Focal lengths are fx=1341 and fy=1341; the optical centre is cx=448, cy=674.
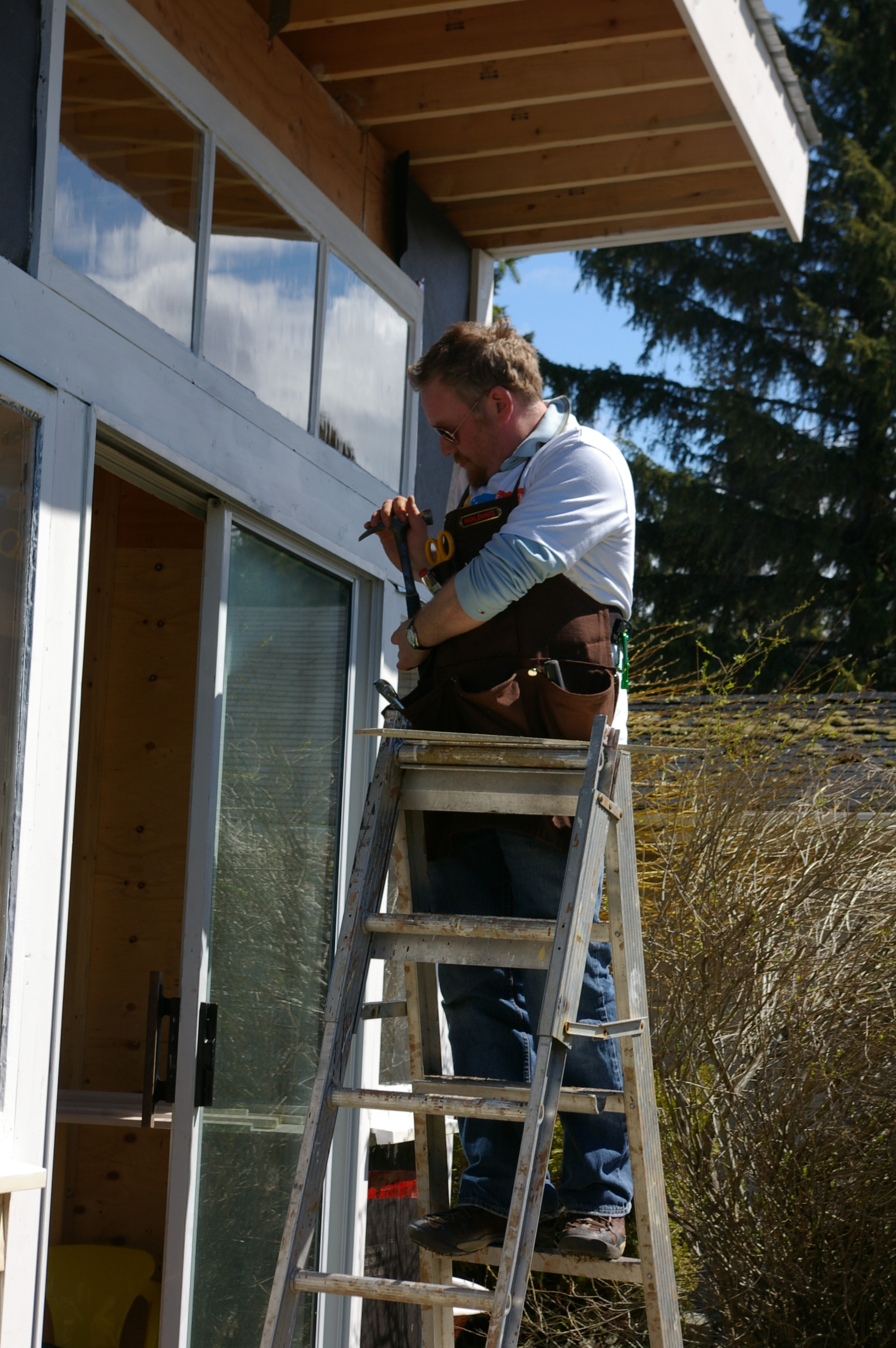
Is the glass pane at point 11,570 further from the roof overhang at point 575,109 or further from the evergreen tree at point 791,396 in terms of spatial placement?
the evergreen tree at point 791,396

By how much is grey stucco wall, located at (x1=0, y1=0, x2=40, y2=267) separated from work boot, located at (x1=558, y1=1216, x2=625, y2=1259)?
6.84 feet

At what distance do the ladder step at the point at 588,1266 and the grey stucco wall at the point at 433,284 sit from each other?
2443 mm

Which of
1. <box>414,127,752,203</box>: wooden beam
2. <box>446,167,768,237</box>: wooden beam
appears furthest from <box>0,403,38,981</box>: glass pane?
<box>446,167,768,237</box>: wooden beam

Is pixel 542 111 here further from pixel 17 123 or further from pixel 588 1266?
pixel 588 1266

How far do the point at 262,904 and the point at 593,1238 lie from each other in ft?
4.38

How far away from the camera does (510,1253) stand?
82.1 inches

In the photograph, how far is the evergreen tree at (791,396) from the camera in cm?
1764

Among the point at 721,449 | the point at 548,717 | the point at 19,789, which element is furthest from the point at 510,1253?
the point at 721,449

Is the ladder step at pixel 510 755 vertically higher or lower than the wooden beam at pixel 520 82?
lower

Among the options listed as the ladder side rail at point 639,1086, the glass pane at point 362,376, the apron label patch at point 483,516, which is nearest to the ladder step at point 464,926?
the ladder side rail at point 639,1086

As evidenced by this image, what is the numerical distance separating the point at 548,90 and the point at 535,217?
75cm

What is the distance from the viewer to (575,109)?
160 inches

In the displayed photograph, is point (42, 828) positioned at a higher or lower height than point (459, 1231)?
higher

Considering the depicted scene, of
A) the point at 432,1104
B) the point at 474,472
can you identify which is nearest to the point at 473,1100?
the point at 432,1104
